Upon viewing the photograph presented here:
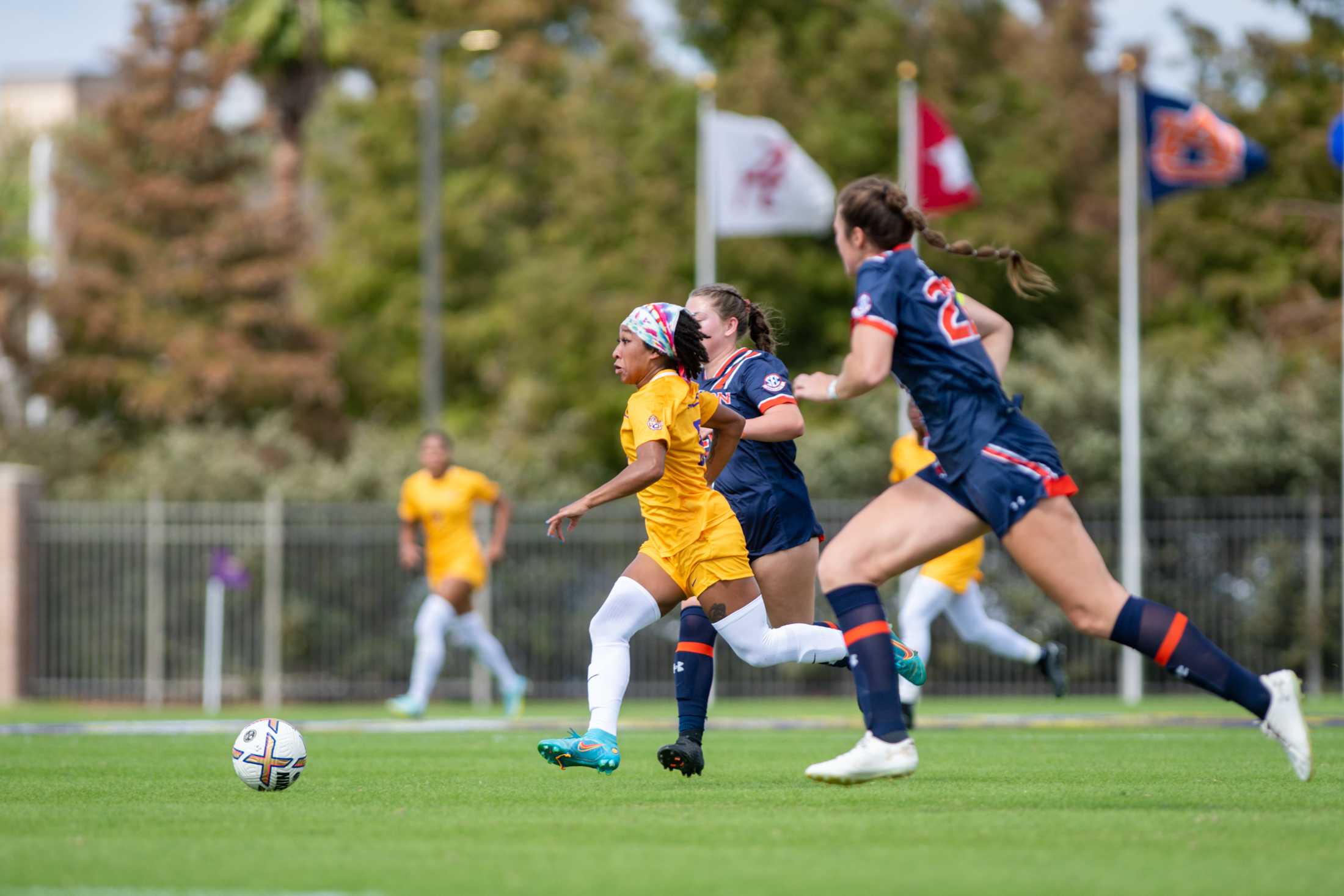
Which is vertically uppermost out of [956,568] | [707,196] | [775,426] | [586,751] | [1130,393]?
[707,196]

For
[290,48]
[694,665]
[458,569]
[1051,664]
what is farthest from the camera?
[290,48]

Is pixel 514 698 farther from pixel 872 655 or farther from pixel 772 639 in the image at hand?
pixel 872 655

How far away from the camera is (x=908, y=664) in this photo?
8047mm

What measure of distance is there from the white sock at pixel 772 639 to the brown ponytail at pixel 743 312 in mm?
1339

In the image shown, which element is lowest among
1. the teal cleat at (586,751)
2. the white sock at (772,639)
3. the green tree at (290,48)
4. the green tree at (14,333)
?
the teal cleat at (586,751)

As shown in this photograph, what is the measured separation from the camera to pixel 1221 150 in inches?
802

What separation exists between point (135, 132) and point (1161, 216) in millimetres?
19514

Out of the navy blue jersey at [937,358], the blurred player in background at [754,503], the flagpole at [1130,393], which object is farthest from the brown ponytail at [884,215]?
the flagpole at [1130,393]

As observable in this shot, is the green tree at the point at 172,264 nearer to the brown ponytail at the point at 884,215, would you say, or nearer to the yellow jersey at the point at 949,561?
the yellow jersey at the point at 949,561

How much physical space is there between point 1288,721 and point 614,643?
2690 mm

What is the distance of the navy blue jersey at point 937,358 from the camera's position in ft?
21.7

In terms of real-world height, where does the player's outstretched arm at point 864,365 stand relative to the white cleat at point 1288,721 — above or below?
above

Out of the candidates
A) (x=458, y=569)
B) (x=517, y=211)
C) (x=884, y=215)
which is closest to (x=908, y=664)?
(x=884, y=215)

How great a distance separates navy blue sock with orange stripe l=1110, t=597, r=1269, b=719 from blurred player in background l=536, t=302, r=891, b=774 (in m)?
1.82
